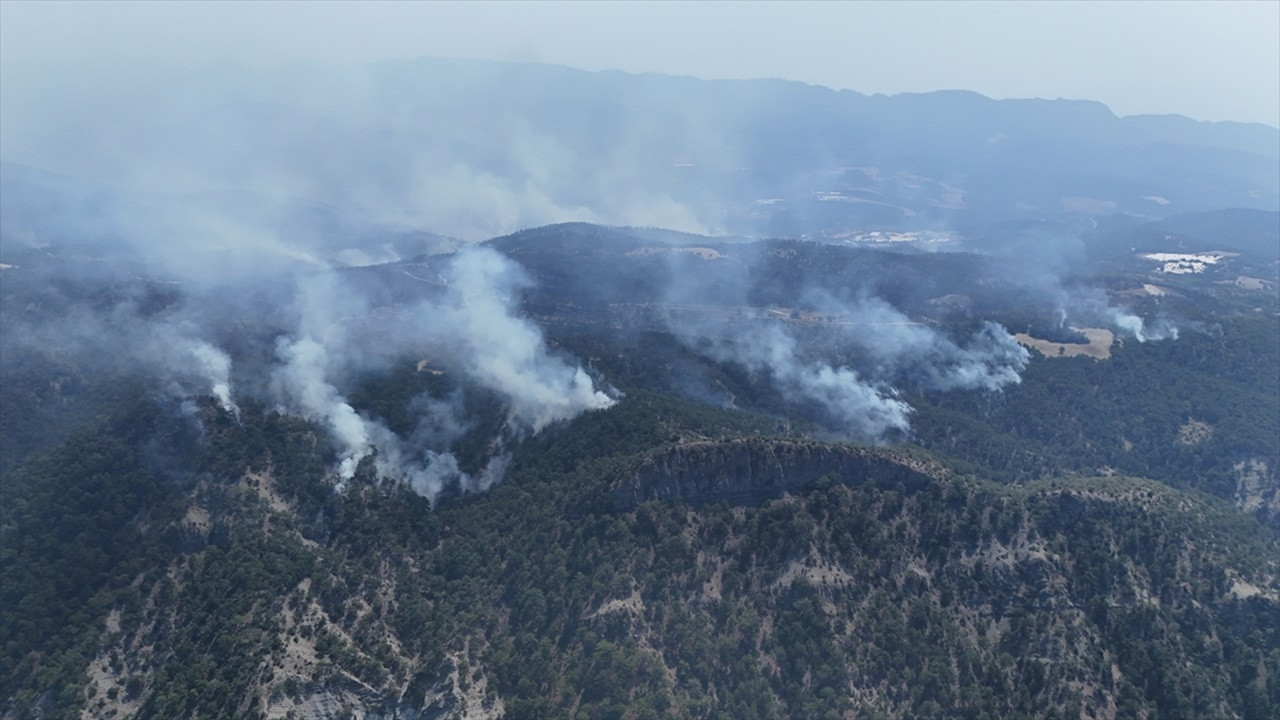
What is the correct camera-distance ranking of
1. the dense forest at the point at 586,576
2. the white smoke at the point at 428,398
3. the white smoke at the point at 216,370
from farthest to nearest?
the white smoke at the point at 428,398
the white smoke at the point at 216,370
the dense forest at the point at 586,576

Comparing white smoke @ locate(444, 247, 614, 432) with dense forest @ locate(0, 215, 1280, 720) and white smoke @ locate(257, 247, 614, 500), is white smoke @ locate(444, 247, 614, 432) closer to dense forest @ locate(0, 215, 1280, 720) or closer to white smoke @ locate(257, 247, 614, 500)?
white smoke @ locate(257, 247, 614, 500)

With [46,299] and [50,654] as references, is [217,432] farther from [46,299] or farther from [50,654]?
[46,299]

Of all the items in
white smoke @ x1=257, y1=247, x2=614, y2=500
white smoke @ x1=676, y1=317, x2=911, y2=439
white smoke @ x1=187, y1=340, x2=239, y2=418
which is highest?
white smoke @ x1=187, y1=340, x2=239, y2=418

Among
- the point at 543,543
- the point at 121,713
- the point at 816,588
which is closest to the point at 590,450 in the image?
the point at 543,543

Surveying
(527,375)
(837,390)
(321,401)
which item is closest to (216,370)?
(321,401)

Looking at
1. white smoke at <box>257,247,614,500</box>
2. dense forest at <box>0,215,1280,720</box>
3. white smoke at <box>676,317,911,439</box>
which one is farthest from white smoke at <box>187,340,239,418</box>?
white smoke at <box>676,317,911,439</box>

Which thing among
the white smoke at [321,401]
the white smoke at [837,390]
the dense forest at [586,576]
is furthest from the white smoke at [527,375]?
the white smoke at [837,390]

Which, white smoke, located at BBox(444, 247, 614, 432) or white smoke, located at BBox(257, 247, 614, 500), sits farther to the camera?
white smoke, located at BBox(444, 247, 614, 432)

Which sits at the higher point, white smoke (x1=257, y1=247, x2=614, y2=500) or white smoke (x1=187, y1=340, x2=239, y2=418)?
white smoke (x1=187, y1=340, x2=239, y2=418)

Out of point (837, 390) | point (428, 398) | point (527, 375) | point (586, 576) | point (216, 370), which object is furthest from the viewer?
point (837, 390)

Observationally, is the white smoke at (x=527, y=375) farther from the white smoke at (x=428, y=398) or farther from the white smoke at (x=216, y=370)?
the white smoke at (x=216, y=370)

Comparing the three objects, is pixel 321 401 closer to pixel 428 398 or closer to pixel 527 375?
pixel 428 398

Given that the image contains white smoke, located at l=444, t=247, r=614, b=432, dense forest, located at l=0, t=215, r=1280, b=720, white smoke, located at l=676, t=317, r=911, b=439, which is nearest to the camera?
dense forest, located at l=0, t=215, r=1280, b=720
